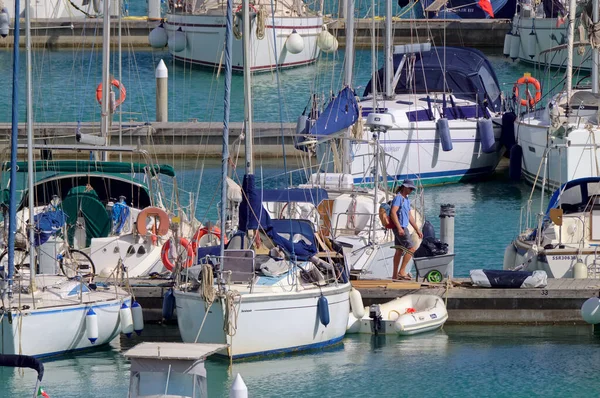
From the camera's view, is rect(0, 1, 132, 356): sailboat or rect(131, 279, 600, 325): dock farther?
rect(131, 279, 600, 325): dock

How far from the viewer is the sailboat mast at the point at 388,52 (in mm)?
32031

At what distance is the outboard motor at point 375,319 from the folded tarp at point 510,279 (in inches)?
66.3

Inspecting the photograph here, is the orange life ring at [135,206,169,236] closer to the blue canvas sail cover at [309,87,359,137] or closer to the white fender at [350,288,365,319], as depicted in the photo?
the white fender at [350,288,365,319]

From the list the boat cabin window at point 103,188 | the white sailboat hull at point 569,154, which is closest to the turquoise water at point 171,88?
the white sailboat hull at point 569,154

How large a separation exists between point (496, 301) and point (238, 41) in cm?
3191

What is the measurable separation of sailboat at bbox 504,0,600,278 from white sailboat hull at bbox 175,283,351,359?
4269 mm

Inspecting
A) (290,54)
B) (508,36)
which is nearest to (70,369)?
(290,54)

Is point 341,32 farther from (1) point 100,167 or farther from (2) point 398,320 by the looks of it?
(2) point 398,320

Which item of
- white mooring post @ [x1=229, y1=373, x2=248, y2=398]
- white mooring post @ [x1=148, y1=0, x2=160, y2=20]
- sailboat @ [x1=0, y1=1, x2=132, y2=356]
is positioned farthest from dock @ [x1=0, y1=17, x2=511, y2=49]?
white mooring post @ [x1=229, y1=373, x2=248, y2=398]

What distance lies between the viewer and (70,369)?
774 inches

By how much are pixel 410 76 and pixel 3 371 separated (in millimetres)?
18135

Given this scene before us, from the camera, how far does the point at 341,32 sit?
5703 cm

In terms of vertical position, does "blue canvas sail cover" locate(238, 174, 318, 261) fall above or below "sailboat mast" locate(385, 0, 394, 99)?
below

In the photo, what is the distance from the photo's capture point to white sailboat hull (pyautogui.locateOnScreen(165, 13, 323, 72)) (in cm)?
5200
